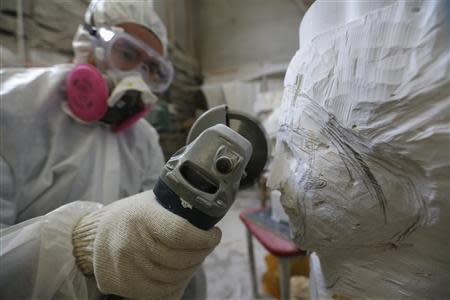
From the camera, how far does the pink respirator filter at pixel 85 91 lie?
27.6 inches

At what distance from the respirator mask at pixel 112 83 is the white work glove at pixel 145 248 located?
468 mm

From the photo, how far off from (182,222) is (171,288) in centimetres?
14

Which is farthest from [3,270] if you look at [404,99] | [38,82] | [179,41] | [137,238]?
[179,41]

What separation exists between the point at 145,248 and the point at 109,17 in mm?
804

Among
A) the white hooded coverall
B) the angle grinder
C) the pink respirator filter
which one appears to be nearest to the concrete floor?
the white hooded coverall

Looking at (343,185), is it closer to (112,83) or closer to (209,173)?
(209,173)

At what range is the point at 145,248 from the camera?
1.19ft

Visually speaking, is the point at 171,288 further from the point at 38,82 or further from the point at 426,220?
the point at 38,82

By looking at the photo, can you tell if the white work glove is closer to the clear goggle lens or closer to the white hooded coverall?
the white hooded coverall

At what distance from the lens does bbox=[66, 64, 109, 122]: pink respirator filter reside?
2.30 ft

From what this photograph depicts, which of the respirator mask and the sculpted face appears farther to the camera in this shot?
the respirator mask

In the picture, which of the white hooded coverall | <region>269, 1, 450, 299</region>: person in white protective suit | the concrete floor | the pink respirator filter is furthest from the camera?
the concrete floor

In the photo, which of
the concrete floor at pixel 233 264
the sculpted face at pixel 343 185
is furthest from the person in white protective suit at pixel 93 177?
the concrete floor at pixel 233 264

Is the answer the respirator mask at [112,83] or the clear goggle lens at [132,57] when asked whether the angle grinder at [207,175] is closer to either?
the respirator mask at [112,83]
